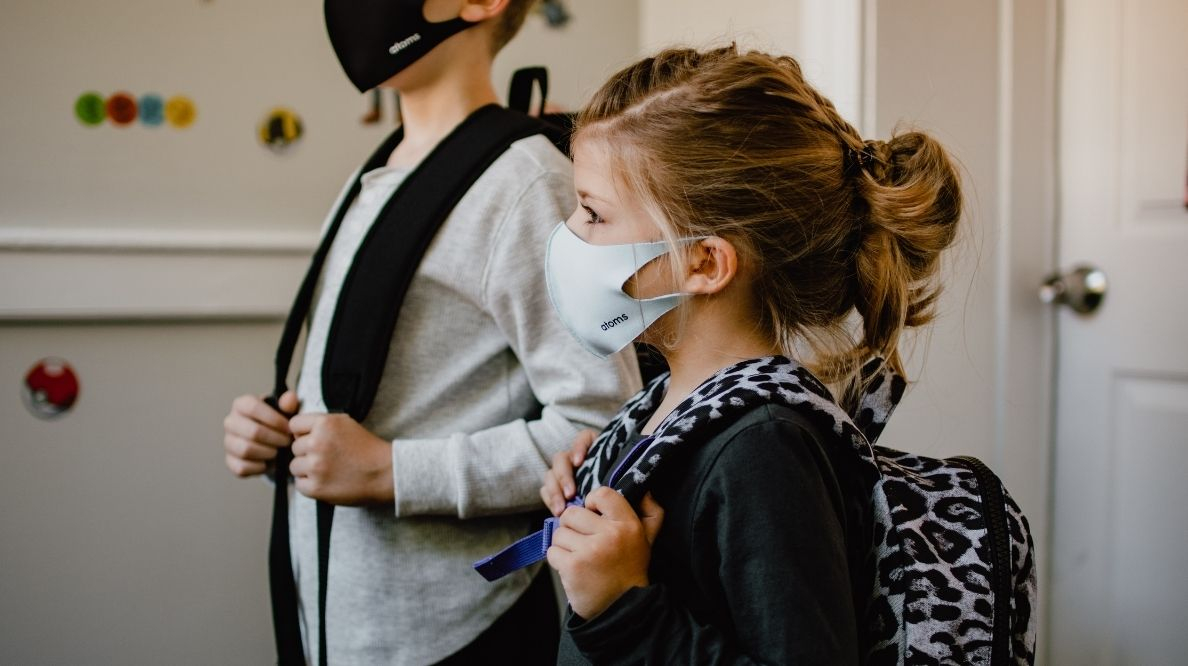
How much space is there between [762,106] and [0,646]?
145cm

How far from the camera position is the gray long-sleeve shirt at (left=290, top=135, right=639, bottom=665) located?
0.98 metres

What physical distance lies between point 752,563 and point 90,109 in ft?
4.47

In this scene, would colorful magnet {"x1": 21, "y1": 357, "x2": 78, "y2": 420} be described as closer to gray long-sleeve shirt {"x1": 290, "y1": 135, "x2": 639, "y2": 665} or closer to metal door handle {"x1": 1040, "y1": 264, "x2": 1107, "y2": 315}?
gray long-sleeve shirt {"x1": 290, "y1": 135, "x2": 639, "y2": 665}

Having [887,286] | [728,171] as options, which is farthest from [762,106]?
[887,286]

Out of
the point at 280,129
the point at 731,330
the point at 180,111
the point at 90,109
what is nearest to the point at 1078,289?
the point at 731,330

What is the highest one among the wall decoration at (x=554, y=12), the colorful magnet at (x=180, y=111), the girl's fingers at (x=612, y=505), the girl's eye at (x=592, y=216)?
the wall decoration at (x=554, y=12)

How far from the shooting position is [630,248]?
31.0 inches

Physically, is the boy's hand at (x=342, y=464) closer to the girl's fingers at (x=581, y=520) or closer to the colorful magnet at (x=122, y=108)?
the girl's fingers at (x=581, y=520)

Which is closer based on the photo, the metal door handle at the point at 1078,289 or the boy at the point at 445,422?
the boy at the point at 445,422

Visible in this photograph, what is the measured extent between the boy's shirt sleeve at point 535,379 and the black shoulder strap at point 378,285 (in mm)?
69

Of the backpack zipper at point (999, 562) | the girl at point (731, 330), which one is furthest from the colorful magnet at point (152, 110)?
the backpack zipper at point (999, 562)

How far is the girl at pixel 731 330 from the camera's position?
0.64 m

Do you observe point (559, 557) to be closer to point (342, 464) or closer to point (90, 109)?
point (342, 464)

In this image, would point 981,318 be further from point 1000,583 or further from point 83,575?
point 83,575
